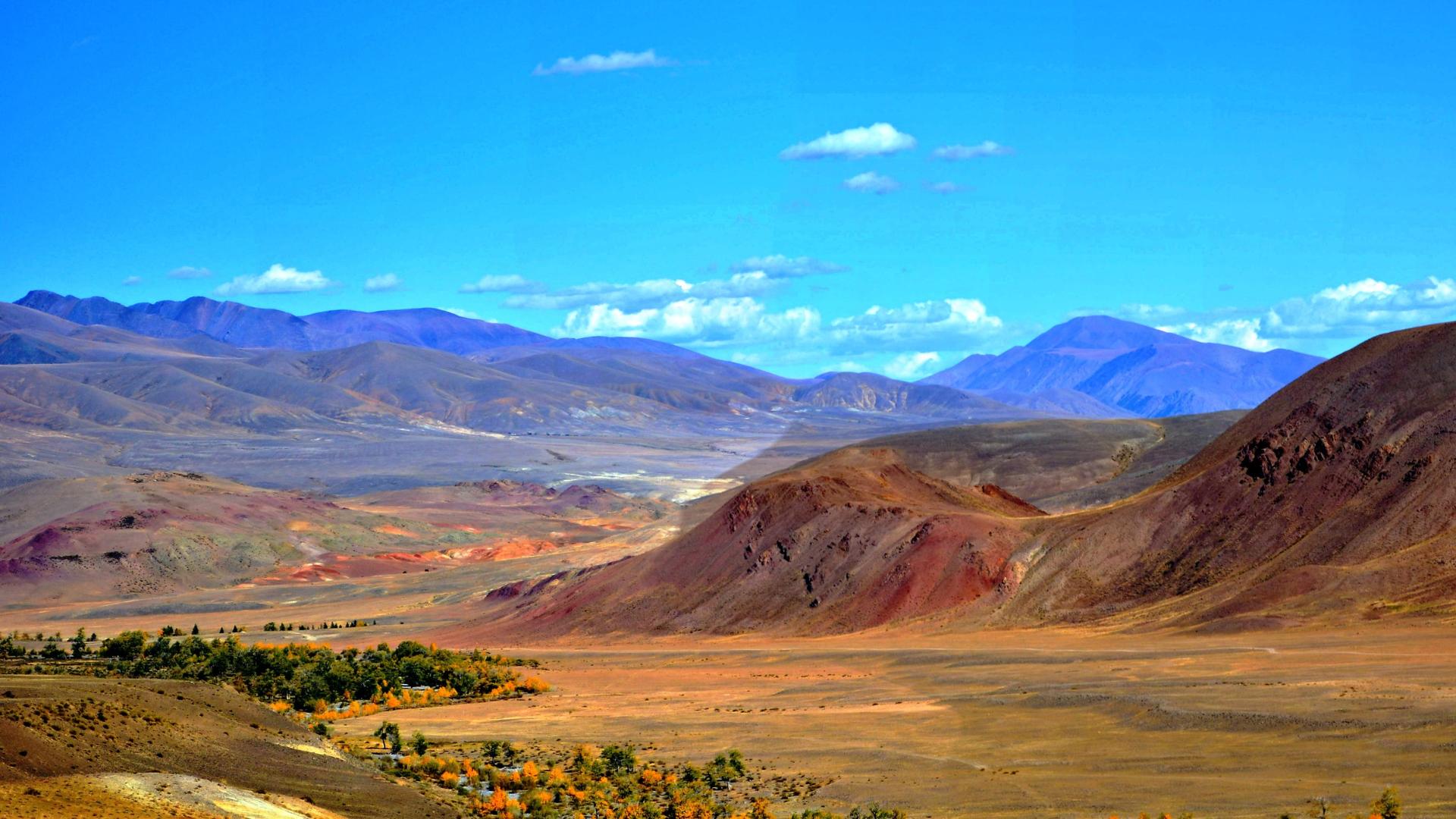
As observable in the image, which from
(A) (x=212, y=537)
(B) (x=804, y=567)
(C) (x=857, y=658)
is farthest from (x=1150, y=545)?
(A) (x=212, y=537)

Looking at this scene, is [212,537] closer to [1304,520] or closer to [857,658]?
[857,658]

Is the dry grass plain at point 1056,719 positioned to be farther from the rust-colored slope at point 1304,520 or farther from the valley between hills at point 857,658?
the rust-colored slope at point 1304,520

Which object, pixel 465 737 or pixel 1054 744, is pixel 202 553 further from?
pixel 1054 744

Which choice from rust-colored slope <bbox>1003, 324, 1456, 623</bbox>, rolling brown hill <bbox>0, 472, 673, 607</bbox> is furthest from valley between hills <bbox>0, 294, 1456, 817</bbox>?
rolling brown hill <bbox>0, 472, 673, 607</bbox>

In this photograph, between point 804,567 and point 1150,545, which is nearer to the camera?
point 1150,545

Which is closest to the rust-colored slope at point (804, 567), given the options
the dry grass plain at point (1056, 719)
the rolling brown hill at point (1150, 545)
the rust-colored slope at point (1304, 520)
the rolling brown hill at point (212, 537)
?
the rolling brown hill at point (1150, 545)

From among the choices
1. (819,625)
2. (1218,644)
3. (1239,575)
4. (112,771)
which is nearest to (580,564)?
(819,625)

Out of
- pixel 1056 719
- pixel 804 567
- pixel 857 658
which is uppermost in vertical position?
pixel 804 567
